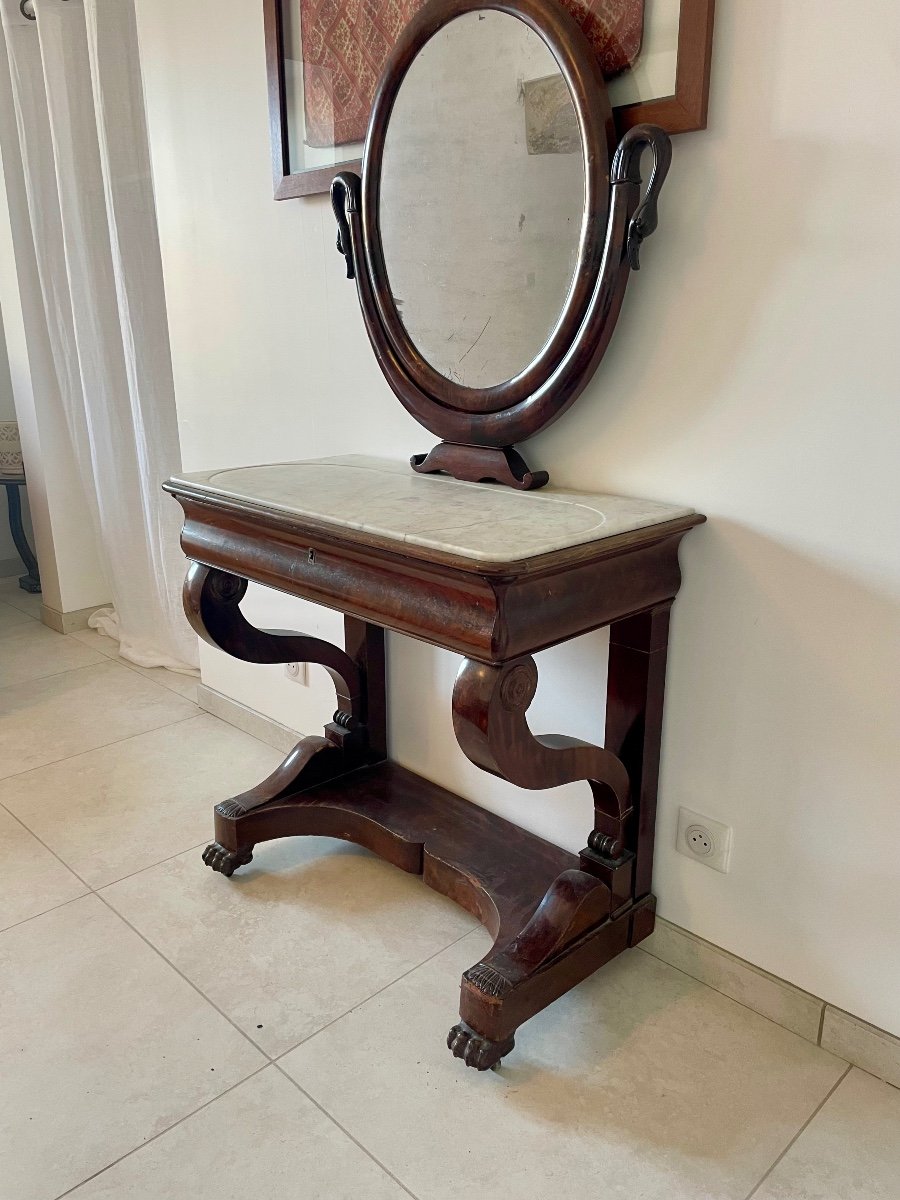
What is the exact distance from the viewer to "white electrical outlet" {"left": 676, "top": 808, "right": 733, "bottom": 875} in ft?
4.78

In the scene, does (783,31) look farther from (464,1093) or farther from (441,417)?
(464,1093)

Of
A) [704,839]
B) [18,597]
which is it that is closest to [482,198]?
[704,839]

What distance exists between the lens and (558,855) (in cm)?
165

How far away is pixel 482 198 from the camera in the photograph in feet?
4.81

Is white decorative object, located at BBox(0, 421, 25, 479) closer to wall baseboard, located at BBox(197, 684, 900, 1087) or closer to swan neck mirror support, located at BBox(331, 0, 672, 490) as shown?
swan neck mirror support, located at BBox(331, 0, 672, 490)

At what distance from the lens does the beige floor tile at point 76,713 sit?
2359 millimetres

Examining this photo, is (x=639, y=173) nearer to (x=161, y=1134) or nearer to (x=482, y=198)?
(x=482, y=198)

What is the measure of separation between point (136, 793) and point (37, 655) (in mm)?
1109

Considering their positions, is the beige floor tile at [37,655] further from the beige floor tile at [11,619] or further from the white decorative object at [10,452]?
the white decorative object at [10,452]

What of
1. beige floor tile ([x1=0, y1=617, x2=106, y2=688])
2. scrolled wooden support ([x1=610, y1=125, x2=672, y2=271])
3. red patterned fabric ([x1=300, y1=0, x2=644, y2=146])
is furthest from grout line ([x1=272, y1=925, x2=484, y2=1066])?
beige floor tile ([x1=0, y1=617, x2=106, y2=688])

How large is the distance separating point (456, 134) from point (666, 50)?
1.21 feet

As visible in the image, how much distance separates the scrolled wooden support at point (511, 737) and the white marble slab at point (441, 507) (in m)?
0.16

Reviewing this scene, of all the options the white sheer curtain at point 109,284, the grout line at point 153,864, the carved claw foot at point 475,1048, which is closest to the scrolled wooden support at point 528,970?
the carved claw foot at point 475,1048

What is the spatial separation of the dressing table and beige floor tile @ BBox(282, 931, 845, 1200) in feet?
0.24
